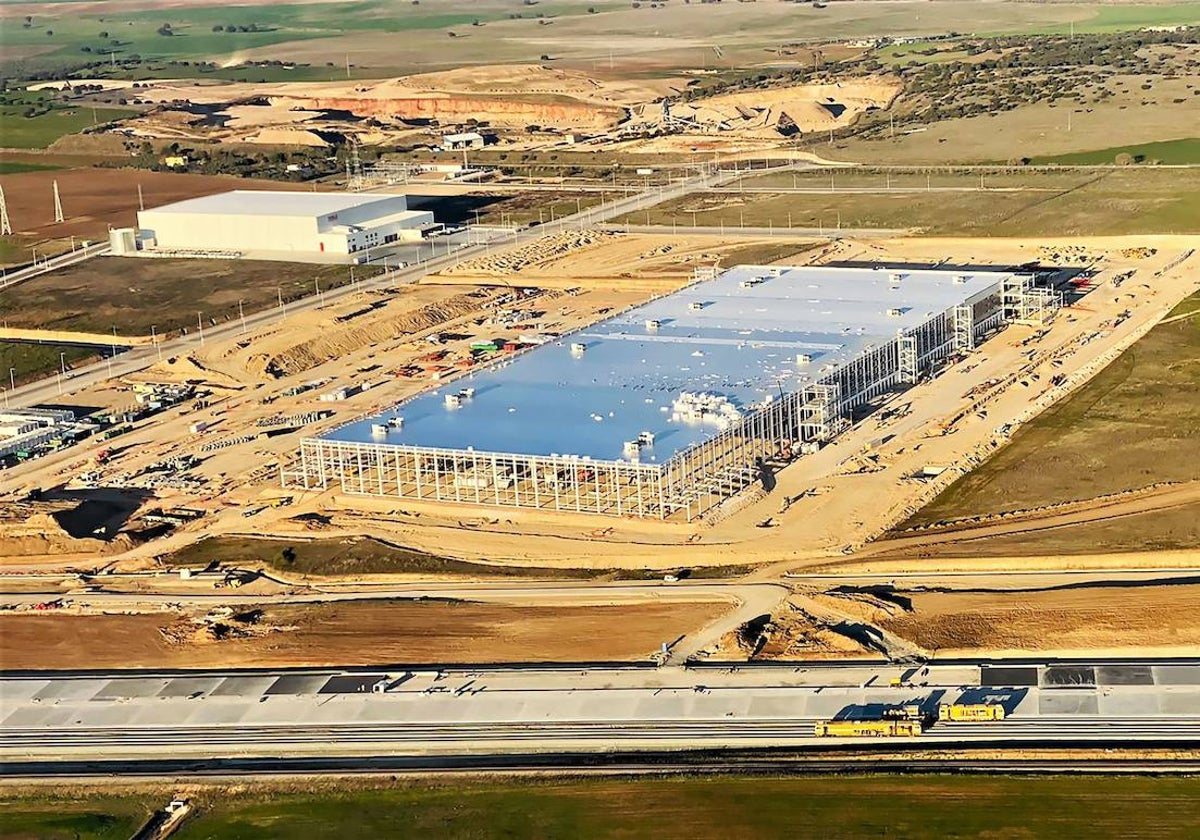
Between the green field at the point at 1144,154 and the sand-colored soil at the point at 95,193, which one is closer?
the sand-colored soil at the point at 95,193

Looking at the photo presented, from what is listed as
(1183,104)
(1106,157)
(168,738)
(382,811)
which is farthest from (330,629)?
(1183,104)

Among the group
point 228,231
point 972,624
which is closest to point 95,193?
point 228,231

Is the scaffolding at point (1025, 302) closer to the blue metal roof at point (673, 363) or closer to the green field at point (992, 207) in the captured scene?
the blue metal roof at point (673, 363)

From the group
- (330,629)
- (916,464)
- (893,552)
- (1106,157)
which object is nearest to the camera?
(330,629)

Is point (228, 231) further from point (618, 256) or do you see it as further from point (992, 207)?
point (992, 207)

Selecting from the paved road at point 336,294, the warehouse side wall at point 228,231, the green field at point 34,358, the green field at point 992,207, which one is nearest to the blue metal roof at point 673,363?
the green field at point 992,207

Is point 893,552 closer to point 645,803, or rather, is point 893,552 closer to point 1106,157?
point 645,803
